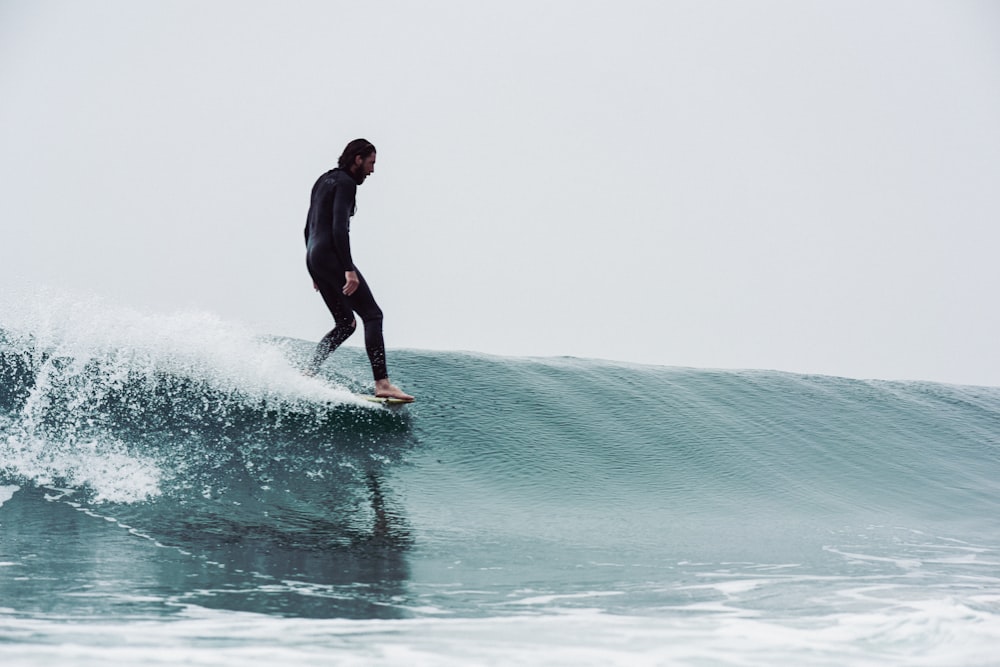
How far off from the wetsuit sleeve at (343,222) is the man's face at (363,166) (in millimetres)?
117

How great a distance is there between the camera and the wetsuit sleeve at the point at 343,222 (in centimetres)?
518

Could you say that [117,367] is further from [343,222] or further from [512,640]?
[512,640]

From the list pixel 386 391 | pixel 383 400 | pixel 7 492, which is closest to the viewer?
pixel 7 492

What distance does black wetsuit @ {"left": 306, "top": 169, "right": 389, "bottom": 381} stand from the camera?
17.1 feet

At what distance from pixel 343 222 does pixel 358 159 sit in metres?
0.44

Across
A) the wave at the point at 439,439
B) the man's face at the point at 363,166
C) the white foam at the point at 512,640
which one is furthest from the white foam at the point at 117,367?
the white foam at the point at 512,640

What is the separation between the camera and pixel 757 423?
730 cm

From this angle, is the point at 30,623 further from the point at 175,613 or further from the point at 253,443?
the point at 253,443

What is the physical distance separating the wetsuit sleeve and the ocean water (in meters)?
0.95

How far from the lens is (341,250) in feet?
17.1

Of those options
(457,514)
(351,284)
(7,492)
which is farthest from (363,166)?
(7,492)

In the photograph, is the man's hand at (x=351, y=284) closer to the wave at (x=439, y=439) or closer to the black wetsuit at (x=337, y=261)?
the black wetsuit at (x=337, y=261)

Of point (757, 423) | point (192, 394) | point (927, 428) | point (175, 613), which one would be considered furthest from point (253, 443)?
point (927, 428)

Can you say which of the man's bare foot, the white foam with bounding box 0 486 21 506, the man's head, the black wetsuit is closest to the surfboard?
the man's bare foot
